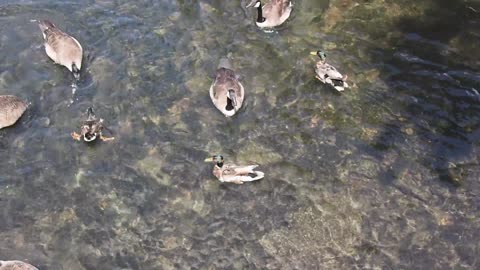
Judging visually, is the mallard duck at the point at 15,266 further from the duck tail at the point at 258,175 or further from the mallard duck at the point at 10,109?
the duck tail at the point at 258,175

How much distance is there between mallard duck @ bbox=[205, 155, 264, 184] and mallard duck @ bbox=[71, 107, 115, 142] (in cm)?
272

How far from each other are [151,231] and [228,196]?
1.74 m

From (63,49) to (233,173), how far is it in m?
5.76

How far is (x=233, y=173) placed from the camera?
11016 mm

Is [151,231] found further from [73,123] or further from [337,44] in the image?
[337,44]

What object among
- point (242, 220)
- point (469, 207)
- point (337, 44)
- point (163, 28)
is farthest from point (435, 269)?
point (163, 28)

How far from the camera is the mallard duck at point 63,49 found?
1331 cm

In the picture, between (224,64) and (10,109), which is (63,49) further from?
(224,64)

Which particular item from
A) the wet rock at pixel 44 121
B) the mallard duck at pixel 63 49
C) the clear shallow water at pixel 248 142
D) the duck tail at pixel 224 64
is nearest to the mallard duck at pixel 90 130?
the clear shallow water at pixel 248 142

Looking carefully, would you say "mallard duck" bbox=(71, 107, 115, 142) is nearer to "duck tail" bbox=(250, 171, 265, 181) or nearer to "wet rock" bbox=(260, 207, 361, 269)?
"duck tail" bbox=(250, 171, 265, 181)

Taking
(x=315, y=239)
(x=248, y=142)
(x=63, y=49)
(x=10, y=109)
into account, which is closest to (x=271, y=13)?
(x=248, y=142)

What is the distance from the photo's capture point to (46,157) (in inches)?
462

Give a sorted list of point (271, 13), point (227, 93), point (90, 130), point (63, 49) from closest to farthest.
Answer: point (90, 130), point (227, 93), point (63, 49), point (271, 13)

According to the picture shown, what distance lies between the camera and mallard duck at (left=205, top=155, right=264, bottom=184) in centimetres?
1102
